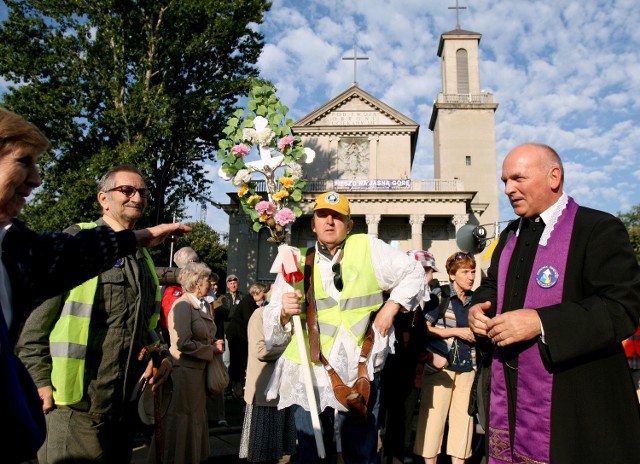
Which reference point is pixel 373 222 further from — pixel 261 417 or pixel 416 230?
pixel 261 417

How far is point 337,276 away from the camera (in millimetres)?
3443

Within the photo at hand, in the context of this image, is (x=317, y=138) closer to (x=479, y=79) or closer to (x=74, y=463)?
(x=479, y=79)

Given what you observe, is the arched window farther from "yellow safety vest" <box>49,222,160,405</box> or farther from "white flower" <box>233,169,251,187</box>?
"yellow safety vest" <box>49,222,160,405</box>

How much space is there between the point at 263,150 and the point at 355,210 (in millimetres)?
27476

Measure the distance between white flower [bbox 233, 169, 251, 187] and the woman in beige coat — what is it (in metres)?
Result: 1.73

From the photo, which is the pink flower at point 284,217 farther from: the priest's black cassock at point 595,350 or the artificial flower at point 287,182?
the priest's black cassock at point 595,350

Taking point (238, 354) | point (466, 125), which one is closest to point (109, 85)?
point (238, 354)

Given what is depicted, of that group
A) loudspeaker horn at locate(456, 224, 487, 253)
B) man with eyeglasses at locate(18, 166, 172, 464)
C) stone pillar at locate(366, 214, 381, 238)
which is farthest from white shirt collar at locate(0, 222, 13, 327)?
stone pillar at locate(366, 214, 381, 238)

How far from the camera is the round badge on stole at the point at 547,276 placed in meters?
2.37

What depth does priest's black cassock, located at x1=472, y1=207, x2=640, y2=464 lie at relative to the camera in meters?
2.07

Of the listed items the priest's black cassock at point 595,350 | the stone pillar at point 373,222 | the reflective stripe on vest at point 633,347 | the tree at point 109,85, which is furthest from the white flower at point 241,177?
the stone pillar at point 373,222

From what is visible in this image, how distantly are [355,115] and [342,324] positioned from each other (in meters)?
36.5

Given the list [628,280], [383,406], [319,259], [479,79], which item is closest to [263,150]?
[319,259]

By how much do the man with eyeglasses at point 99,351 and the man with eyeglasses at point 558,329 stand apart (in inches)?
83.8
